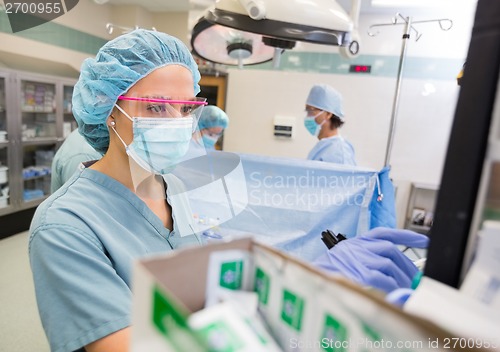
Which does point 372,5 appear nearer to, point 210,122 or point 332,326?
point 210,122

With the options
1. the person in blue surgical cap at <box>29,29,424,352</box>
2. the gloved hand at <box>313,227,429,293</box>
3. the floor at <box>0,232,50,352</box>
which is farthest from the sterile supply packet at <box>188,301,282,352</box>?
the floor at <box>0,232,50,352</box>

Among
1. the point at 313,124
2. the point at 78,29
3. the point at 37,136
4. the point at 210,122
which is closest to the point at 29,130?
the point at 37,136

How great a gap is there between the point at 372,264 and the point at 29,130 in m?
4.37

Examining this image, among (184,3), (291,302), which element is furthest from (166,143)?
(184,3)

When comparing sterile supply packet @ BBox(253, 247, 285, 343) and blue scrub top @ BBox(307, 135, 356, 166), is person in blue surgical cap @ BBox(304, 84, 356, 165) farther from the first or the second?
sterile supply packet @ BBox(253, 247, 285, 343)

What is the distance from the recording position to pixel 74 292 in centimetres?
65

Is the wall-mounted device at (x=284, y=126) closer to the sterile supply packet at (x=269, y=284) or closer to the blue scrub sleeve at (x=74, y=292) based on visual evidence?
the blue scrub sleeve at (x=74, y=292)

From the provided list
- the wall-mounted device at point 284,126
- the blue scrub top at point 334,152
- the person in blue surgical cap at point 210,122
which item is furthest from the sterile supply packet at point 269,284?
the wall-mounted device at point 284,126

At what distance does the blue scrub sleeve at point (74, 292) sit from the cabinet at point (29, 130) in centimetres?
331

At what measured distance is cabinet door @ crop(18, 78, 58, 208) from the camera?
140 inches

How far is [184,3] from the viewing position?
417 cm

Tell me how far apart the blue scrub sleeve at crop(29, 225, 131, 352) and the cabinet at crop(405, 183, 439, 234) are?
11.2 feet

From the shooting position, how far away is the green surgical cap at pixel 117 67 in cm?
95

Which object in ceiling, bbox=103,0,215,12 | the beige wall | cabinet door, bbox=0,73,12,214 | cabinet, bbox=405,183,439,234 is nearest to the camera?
cabinet door, bbox=0,73,12,214
